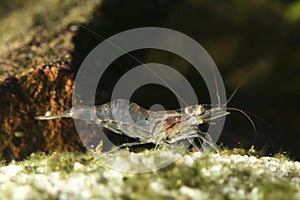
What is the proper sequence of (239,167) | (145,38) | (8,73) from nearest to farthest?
(239,167)
(8,73)
(145,38)

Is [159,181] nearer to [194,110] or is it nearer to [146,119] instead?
[194,110]

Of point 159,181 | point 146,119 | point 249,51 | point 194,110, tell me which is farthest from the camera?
point 249,51

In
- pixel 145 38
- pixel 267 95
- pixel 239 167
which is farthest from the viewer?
pixel 267 95

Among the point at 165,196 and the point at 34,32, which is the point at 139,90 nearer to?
the point at 34,32

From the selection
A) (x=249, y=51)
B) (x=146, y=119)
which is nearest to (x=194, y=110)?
(x=146, y=119)

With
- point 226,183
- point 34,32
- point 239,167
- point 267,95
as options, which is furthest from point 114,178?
point 267,95

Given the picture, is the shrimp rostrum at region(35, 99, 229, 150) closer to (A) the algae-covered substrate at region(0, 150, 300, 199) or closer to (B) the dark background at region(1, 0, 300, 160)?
(B) the dark background at region(1, 0, 300, 160)

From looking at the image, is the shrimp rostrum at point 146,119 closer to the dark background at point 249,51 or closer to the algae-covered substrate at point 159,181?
the dark background at point 249,51
